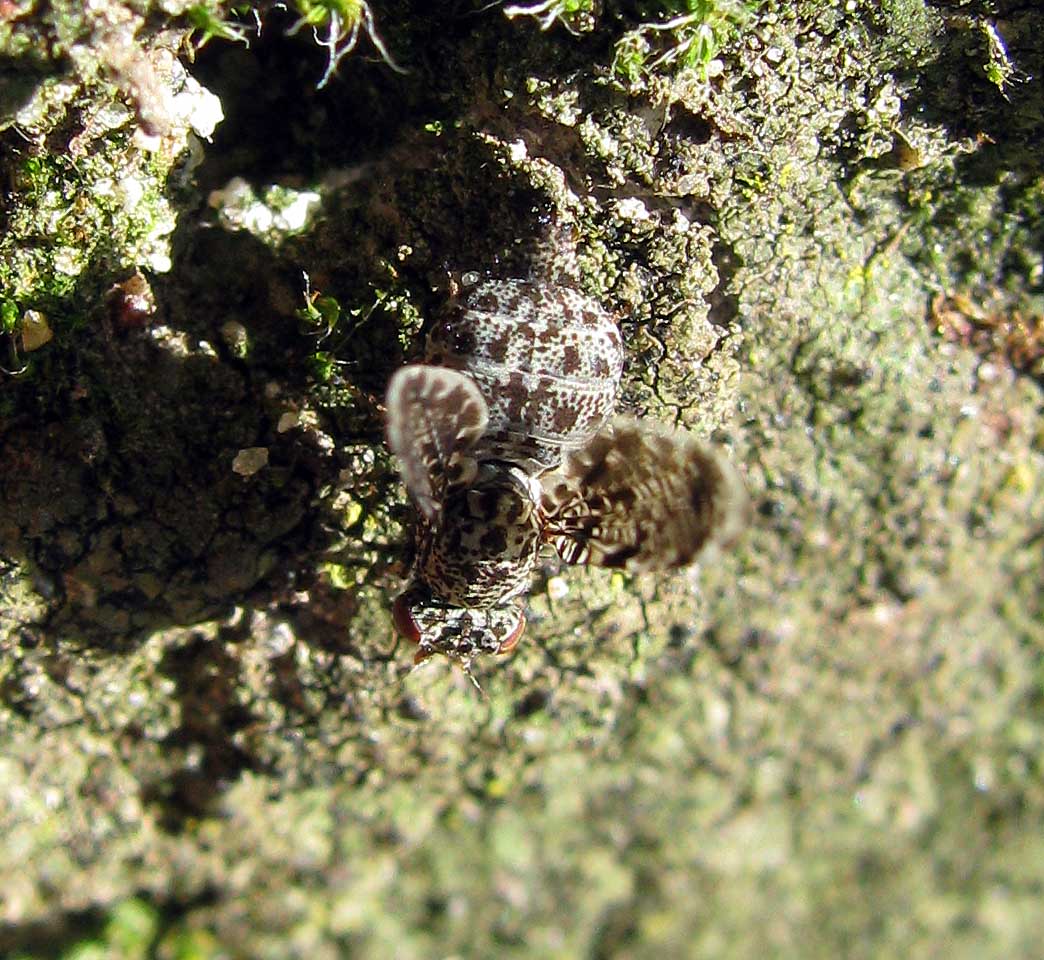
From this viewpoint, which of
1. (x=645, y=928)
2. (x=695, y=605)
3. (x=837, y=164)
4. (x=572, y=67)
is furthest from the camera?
(x=645, y=928)

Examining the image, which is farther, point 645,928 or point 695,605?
point 645,928

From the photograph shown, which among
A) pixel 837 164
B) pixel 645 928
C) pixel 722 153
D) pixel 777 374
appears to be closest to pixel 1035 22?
pixel 837 164

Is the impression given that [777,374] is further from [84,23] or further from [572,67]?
[84,23]

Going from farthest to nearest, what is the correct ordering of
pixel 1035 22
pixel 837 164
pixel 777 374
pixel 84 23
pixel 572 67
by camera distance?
pixel 777 374
pixel 837 164
pixel 1035 22
pixel 572 67
pixel 84 23

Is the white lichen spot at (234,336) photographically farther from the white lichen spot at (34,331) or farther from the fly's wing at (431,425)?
the fly's wing at (431,425)

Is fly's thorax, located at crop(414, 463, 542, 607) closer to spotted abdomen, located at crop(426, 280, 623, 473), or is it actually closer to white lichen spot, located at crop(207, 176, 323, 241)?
spotted abdomen, located at crop(426, 280, 623, 473)

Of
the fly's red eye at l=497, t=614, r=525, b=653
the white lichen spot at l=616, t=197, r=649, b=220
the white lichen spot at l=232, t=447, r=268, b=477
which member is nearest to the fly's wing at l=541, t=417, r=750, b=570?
the fly's red eye at l=497, t=614, r=525, b=653

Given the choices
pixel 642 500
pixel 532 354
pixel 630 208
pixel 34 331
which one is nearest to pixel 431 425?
pixel 532 354
